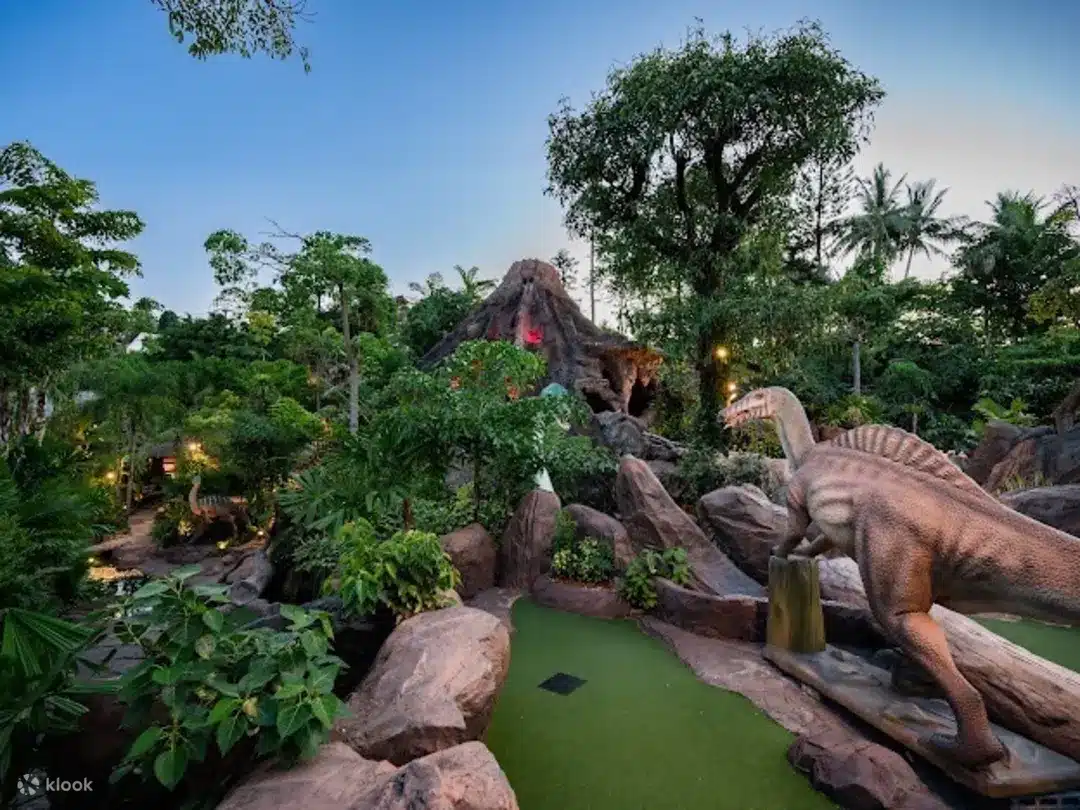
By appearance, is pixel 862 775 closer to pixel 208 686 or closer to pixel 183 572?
pixel 208 686

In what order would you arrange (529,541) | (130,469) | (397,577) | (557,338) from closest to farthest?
(397,577), (529,541), (130,469), (557,338)

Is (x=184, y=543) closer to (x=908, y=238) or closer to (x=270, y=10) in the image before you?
(x=270, y=10)

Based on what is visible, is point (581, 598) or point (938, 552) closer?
point (938, 552)

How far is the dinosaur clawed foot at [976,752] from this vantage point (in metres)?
2.37

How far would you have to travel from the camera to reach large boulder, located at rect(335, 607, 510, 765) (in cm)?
237

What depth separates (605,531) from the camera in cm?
568

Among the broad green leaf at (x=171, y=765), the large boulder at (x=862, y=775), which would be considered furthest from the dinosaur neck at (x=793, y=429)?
the broad green leaf at (x=171, y=765)

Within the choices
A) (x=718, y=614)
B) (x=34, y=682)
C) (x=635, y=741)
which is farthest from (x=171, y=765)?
(x=718, y=614)

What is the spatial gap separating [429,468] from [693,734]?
3480mm

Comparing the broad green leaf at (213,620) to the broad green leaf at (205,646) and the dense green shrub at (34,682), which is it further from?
the dense green shrub at (34,682)

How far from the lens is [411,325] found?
1684 cm

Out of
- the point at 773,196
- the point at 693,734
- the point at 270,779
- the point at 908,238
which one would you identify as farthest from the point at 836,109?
the point at 908,238

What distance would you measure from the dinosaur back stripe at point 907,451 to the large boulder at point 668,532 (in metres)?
2.33

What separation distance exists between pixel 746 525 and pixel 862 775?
10.3ft
